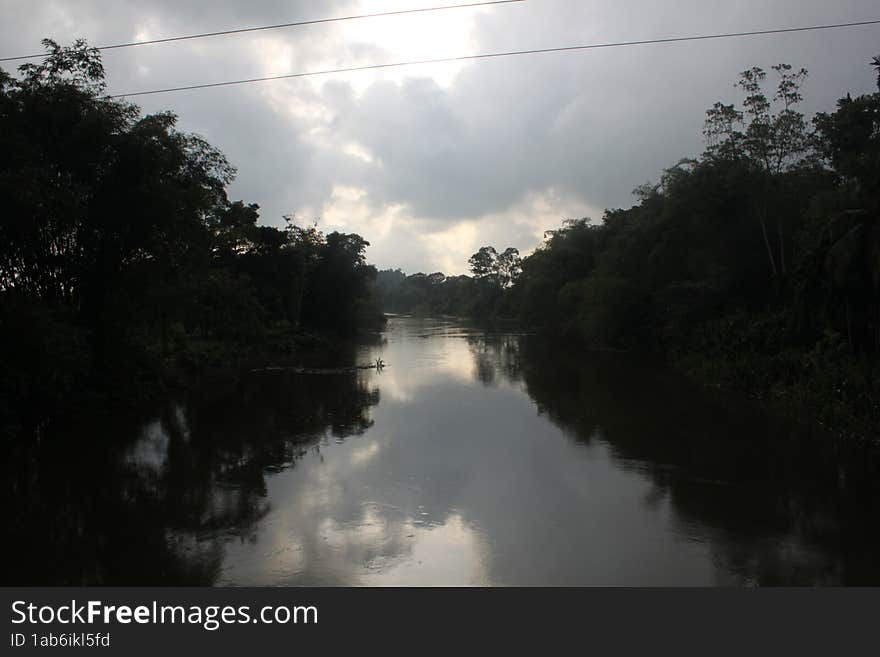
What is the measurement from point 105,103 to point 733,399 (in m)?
16.9

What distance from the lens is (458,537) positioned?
7.18m

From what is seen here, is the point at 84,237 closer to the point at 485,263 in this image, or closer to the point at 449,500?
the point at 449,500

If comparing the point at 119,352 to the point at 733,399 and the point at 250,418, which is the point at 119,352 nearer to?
the point at 250,418

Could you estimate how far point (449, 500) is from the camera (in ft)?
28.3

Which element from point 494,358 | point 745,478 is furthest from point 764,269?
point 745,478

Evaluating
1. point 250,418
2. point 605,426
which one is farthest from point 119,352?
point 605,426

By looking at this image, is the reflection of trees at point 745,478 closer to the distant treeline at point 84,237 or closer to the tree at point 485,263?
the distant treeline at point 84,237

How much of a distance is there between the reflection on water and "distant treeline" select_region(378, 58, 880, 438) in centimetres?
230

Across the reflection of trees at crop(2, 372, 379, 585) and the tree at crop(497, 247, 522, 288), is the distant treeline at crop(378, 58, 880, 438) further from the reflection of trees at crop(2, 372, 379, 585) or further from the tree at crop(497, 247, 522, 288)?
the tree at crop(497, 247, 522, 288)

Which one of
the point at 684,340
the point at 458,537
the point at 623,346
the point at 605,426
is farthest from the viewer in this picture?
the point at 623,346

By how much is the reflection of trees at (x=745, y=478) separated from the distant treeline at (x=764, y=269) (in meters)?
1.57

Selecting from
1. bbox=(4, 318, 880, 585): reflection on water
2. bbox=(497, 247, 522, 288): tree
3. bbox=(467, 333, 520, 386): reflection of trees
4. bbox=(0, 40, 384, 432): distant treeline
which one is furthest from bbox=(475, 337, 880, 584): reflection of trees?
bbox=(497, 247, 522, 288): tree

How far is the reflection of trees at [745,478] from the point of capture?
6.50 metres

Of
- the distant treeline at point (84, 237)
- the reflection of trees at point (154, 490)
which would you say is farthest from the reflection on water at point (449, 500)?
the distant treeline at point (84, 237)
